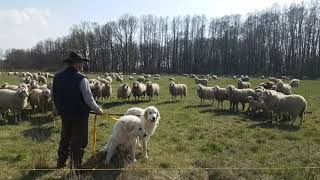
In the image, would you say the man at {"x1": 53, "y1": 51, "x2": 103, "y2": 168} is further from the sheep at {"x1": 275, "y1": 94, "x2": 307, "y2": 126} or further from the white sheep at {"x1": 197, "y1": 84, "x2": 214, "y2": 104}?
the white sheep at {"x1": 197, "y1": 84, "x2": 214, "y2": 104}

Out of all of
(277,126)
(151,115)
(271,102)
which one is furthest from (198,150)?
(271,102)

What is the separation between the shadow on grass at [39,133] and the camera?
13877 millimetres

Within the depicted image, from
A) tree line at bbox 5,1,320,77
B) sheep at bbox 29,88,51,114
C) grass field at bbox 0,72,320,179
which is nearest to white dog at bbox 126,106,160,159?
grass field at bbox 0,72,320,179

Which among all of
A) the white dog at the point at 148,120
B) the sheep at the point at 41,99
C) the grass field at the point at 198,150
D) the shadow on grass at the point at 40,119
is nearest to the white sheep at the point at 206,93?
the grass field at the point at 198,150

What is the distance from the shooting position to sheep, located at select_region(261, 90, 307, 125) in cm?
1852

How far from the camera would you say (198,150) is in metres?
12.4

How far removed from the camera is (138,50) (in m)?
113

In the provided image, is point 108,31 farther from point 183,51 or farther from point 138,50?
point 183,51

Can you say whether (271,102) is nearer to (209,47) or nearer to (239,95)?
(239,95)

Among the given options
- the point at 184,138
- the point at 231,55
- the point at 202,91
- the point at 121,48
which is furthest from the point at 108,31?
the point at 184,138

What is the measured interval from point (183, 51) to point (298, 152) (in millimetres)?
105498

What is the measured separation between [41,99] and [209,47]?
9896cm

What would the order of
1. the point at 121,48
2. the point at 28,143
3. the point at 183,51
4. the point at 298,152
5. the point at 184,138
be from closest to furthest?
the point at 298,152, the point at 28,143, the point at 184,138, the point at 121,48, the point at 183,51

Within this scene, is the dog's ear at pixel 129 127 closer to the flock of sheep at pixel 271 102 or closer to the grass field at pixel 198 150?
the grass field at pixel 198 150
